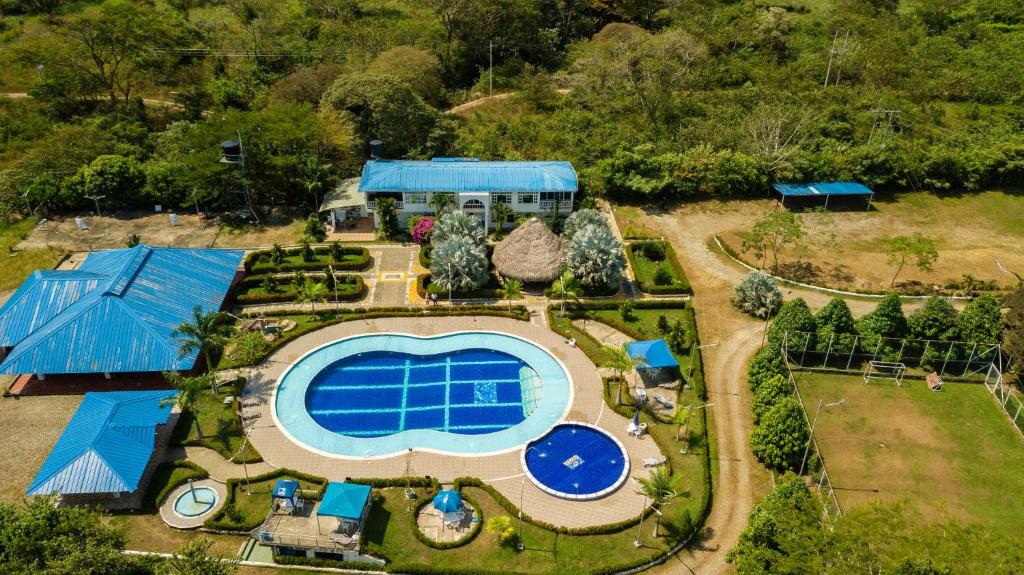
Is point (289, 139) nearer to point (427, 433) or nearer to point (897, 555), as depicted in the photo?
point (427, 433)

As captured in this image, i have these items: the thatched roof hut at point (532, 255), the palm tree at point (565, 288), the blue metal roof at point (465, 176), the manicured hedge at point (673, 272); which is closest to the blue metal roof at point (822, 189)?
the manicured hedge at point (673, 272)

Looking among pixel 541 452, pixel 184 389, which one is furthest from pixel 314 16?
pixel 541 452

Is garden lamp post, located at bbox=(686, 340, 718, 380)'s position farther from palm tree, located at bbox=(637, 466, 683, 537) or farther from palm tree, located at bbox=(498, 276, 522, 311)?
palm tree, located at bbox=(498, 276, 522, 311)

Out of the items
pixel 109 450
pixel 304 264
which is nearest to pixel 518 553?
pixel 109 450

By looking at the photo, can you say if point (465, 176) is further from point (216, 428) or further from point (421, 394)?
point (216, 428)

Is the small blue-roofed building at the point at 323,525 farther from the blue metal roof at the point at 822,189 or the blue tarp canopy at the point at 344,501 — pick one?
the blue metal roof at the point at 822,189
